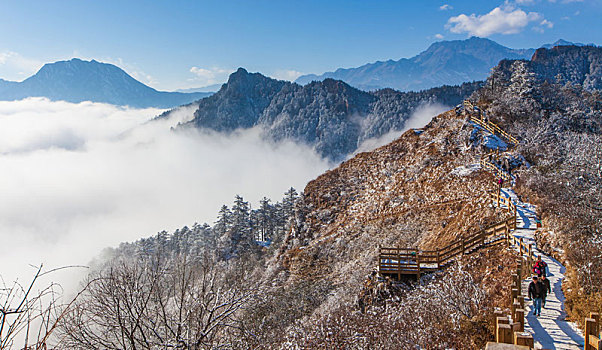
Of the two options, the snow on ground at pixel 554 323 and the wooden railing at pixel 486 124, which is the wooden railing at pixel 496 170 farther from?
the snow on ground at pixel 554 323

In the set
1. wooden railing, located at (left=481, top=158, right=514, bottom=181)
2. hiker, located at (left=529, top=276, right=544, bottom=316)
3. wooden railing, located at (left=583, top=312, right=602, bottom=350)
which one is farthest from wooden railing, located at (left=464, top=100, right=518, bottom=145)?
wooden railing, located at (left=583, top=312, right=602, bottom=350)

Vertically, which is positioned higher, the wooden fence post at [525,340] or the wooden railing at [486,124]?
the wooden railing at [486,124]

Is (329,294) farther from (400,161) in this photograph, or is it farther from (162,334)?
(400,161)

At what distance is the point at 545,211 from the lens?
20.6 metres

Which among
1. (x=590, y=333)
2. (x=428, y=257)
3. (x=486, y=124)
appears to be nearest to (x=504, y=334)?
(x=590, y=333)

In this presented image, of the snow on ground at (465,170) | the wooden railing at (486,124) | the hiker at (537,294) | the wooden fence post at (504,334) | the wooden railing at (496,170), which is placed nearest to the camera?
the wooden fence post at (504,334)

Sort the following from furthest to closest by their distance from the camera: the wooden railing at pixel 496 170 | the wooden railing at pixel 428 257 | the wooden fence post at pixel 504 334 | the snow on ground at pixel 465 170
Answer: the snow on ground at pixel 465 170, the wooden railing at pixel 496 170, the wooden railing at pixel 428 257, the wooden fence post at pixel 504 334

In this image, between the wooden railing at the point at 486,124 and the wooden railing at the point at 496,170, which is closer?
the wooden railing at the point at 496,170

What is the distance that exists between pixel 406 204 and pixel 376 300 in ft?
60.1

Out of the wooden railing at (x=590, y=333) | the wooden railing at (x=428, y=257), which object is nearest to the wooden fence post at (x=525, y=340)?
the wooden railing at (x=590, y=333)

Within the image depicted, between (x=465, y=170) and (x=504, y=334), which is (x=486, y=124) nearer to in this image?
(x=465, y=170)

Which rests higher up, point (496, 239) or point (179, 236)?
point (496, 239)

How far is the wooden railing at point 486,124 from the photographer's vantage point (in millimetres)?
39028

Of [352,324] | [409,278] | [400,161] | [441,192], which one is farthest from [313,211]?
[352,324]
